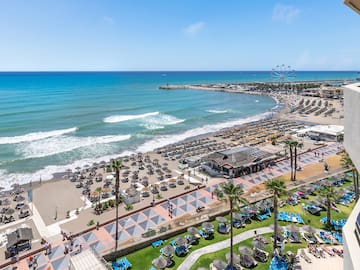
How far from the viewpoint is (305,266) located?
20859 mm

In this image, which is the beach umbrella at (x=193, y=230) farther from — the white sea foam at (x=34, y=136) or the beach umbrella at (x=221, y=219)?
the white sea foam at (x=34, y=136)

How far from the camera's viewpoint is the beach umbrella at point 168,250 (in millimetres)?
22469

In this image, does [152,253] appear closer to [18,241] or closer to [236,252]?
[236,252]

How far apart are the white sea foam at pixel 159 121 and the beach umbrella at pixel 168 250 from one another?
178 ft

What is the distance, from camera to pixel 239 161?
40969mm

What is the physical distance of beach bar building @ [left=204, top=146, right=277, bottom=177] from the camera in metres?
40.2

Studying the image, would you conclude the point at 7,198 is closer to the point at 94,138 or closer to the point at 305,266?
the point at 94,138

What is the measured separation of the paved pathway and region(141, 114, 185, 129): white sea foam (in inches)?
2079

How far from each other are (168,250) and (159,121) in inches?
2466

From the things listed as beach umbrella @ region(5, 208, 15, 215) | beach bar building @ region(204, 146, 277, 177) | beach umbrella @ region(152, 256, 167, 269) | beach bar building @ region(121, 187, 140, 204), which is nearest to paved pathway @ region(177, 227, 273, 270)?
beach umbrella @ region(152, 256, 167, 269)

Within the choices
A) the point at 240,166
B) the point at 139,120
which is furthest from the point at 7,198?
the point at 139,120

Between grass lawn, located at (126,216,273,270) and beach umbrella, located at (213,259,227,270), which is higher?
beach umbrella, located at (213,259,227,270)

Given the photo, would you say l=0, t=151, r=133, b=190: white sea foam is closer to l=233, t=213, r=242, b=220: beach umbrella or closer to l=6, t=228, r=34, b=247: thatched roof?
l=6, t=228, r=34, b=247: thatched roof

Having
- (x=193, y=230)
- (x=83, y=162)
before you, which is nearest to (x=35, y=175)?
(x=83, y=162)
